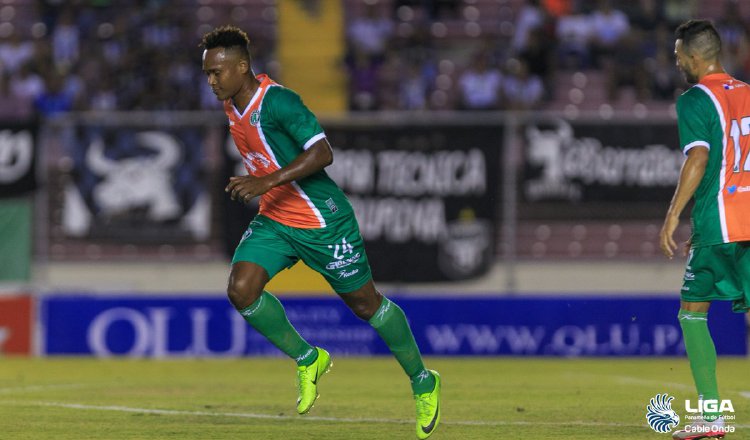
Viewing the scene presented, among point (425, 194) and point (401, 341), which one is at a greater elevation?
point (401, 341)

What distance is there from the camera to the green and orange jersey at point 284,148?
25.1ft

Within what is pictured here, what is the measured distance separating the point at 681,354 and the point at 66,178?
24.4 ft

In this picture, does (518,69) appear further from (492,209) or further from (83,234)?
(83,234)

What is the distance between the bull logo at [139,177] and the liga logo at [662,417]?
8183 millimetres

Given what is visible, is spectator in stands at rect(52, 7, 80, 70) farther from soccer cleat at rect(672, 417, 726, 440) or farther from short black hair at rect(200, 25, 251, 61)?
soccer cleat at rect(672, 417, 726, 440)

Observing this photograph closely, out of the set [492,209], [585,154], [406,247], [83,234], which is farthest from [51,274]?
[585,154]

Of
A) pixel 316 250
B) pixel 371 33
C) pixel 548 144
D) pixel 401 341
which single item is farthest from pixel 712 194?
pixel 371 33

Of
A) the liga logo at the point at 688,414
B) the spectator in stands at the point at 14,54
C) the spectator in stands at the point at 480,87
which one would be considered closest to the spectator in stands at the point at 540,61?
the spectator in stands at the point at 480,87

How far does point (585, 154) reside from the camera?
1595 centimetres

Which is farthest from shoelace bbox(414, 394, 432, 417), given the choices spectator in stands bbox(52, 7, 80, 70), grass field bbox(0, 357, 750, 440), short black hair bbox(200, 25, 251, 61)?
spectator in stands bbox(52, 7, 80, 70)

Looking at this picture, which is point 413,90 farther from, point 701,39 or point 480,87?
point 701,39

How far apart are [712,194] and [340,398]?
404cm

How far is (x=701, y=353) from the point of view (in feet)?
23.8

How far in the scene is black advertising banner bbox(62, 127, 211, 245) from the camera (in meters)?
16.1
